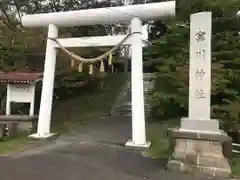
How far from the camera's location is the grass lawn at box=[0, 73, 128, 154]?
1434cm

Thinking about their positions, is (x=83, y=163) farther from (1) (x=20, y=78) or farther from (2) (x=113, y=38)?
(1) (x=20, y=78)

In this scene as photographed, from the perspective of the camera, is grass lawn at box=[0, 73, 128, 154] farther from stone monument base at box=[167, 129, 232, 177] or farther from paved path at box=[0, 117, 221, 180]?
stone monument base at box=[167, 129, 232, 177]

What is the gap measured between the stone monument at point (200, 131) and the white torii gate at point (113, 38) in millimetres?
2203

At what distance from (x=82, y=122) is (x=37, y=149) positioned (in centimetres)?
601

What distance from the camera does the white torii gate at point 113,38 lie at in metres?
8.67

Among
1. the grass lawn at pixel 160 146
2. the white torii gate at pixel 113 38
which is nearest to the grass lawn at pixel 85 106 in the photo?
the white torii gate at pixel 113 38

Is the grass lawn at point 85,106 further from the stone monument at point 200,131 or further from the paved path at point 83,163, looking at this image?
the stone monument at point 200,131

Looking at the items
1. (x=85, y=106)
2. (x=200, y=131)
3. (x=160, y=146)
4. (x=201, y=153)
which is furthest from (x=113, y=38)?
(x=85, y=106)

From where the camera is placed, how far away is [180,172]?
20.1 feet

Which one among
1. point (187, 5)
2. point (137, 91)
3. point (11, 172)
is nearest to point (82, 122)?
point (137, 91)

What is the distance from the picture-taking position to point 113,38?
9172 millimetres

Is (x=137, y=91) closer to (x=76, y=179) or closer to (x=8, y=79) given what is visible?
(x=76, y=179)

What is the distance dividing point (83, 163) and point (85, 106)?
36.2 feet

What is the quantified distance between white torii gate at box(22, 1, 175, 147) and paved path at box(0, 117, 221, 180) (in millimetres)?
858
